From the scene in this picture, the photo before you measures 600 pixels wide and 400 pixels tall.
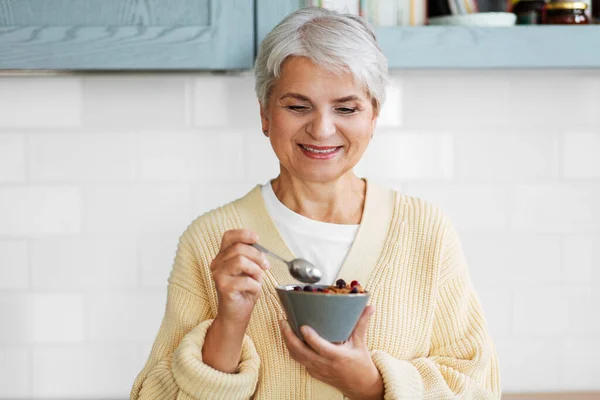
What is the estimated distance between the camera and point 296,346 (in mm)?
1357

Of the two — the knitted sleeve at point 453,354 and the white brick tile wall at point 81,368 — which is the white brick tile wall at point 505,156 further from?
the white brick tile wall at point 81,368

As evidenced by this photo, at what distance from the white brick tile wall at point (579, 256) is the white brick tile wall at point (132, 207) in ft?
3.34

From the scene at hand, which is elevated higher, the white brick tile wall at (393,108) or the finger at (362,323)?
the white brick tile wall at (393,108)

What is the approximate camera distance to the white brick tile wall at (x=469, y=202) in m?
2.15

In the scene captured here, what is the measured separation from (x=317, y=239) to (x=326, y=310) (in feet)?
1.12

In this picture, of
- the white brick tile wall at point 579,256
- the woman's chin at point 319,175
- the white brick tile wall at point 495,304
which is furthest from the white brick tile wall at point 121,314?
the white brick tile wall at point 579,256

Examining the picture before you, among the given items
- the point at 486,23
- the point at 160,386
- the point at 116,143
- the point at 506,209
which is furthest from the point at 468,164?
the point at 160,386

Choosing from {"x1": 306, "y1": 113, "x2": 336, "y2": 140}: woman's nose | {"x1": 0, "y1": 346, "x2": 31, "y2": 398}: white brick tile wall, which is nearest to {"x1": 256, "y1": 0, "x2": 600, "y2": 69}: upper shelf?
{"x1": 306, "y1": 113, "x2": 336, "y2": 140}: woman's nose

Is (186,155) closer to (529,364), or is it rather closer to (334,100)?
(334,100)

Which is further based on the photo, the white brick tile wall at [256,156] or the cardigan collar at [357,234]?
the white brick tile wall at [256,156]

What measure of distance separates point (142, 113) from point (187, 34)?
50 cm

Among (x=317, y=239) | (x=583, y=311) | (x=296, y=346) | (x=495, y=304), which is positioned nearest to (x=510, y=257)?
(x=495, y=304)

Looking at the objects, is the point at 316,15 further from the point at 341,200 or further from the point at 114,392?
the point at 114,392

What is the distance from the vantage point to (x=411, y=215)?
64.5 inches
